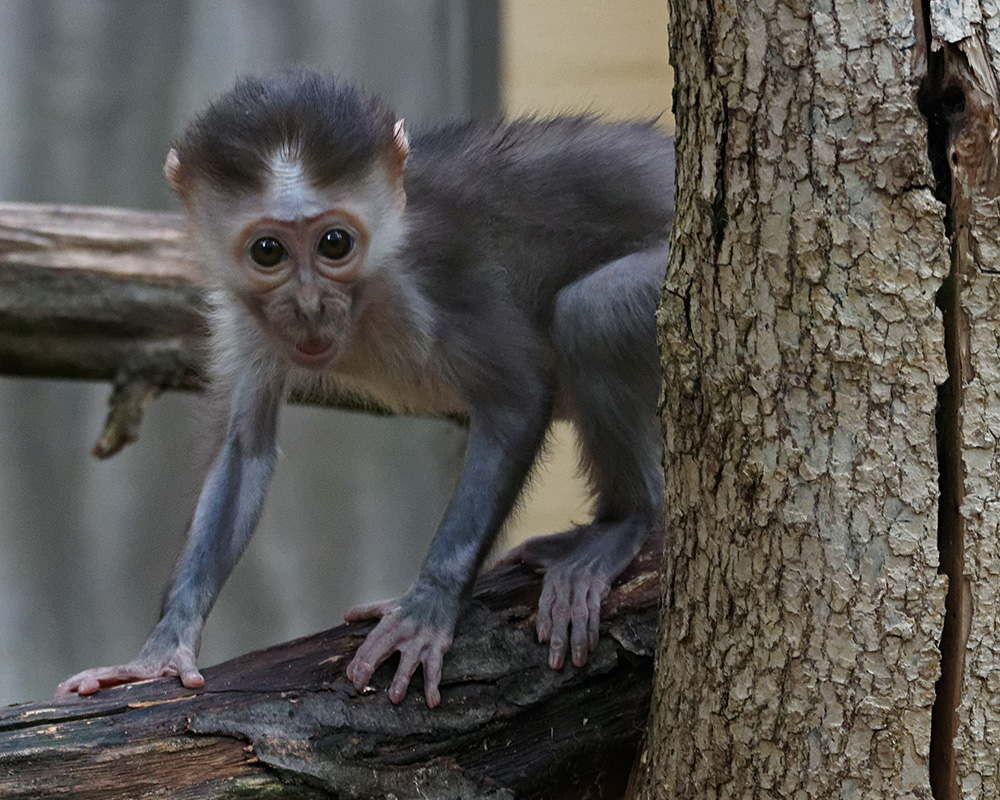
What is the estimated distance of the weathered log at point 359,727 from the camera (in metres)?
2.56

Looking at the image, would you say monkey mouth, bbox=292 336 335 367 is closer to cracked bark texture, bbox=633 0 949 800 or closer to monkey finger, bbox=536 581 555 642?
monkey finger, bbox=536 581 555 642

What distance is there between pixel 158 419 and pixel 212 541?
120 inches

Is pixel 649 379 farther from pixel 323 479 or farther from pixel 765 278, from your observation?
pixel 323 479

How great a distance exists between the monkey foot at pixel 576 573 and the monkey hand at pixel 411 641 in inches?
10.6

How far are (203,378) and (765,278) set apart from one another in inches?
130

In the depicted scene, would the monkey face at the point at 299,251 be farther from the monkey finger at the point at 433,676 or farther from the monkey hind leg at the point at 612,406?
the monkey finger at the point at 433,676

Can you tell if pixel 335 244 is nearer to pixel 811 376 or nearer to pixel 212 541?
pixel 212 541

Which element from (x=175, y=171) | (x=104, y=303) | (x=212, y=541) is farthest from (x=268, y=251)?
(x=104, y=303)

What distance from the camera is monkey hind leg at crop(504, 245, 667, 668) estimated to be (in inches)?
133

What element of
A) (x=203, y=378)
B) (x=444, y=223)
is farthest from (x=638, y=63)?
(x=203, y=378)

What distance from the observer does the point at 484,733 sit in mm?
2848

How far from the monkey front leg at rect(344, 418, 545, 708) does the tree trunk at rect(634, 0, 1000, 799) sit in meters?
0.94

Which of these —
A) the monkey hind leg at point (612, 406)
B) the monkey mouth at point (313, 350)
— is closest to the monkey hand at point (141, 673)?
the monkey mouth at point (313, 350)

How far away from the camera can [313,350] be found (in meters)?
3.24
